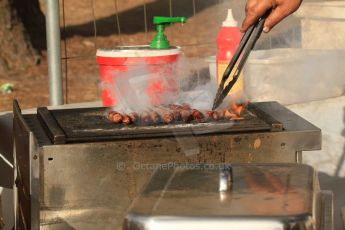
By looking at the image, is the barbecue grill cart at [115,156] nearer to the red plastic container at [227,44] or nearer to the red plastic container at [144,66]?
the red plastic container at [144,66]

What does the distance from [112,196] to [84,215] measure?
15 cm

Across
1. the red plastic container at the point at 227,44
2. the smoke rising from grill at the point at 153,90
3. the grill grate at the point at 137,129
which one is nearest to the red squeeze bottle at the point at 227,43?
the red plastic container at the point at 227,44

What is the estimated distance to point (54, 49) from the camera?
5664 mm

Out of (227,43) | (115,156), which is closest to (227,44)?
(227,43)

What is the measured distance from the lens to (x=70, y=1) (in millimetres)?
17984

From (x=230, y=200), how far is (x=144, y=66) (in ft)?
6.75

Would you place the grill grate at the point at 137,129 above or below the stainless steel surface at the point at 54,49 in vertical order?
→ below

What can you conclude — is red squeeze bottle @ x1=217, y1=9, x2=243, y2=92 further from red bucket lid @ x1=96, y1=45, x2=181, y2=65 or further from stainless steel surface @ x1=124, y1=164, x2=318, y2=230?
stainless steel surface @ x1=124, y1=164, x2=318, y2=230

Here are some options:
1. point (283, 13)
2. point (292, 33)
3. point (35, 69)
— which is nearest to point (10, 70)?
point (35, 69)

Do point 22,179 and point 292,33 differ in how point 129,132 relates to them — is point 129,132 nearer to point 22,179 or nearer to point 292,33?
point 22,179

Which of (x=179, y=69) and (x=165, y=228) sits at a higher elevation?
(x=179, y=69)

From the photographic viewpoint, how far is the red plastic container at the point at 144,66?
4.14m

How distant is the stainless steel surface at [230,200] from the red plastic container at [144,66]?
149cm

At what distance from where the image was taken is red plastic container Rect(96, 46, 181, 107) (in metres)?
4.14
